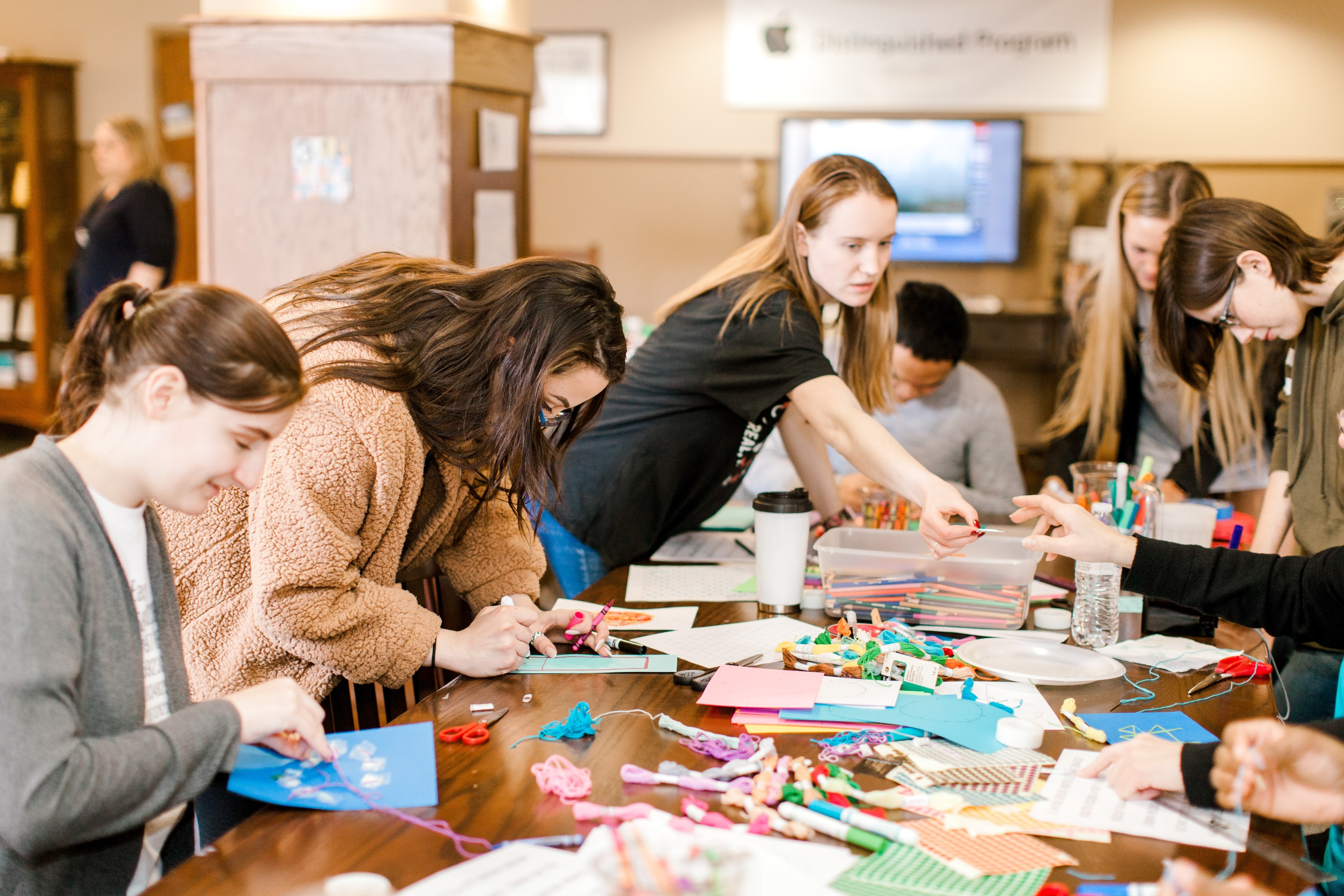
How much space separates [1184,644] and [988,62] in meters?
4.35

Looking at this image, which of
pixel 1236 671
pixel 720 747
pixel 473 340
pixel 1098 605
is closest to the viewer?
pixel 720 747

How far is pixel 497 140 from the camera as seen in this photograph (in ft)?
10.6

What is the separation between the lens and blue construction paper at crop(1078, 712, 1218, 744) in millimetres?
1278

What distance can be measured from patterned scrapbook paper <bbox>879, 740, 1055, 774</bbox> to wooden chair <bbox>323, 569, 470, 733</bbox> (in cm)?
62

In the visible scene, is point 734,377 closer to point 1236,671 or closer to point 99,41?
point 1236,671

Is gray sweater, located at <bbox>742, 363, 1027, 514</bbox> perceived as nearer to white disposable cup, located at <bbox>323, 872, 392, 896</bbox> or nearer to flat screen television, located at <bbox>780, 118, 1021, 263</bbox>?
white disposable cup, located at <bbox>323, 872, 392, 896</bbox>

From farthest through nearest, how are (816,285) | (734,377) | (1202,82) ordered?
(1202,82) → (816,285) → (734,377)

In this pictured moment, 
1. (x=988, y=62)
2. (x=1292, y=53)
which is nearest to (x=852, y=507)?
(x=988, y=62)

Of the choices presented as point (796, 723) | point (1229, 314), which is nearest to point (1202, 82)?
point (1229, 314)

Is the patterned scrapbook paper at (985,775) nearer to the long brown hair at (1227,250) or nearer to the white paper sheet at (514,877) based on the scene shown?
the white paper sheet at (514,877)

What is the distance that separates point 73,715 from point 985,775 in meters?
0.85

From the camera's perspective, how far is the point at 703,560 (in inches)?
82.2

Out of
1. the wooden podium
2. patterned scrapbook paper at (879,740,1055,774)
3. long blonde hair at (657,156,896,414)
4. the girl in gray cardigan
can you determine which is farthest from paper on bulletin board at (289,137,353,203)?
patterned scrapbook paper at (879,740,1055,774)

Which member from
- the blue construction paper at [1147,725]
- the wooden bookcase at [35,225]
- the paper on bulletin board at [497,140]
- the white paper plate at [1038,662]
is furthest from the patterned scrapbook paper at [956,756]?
the wooden bookcase at [35,225]
